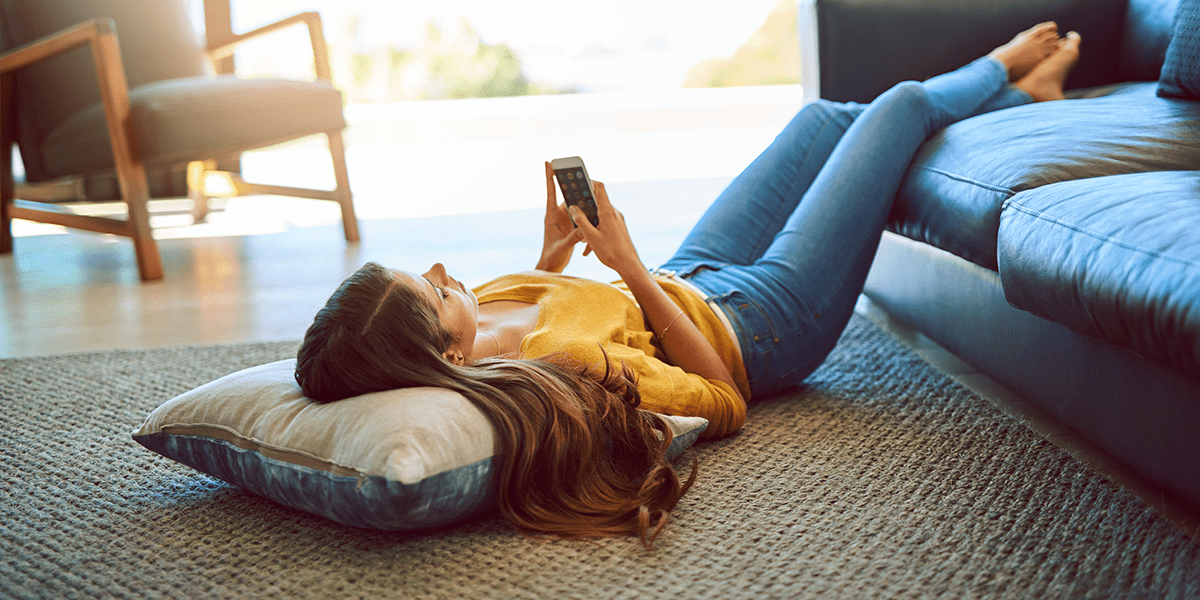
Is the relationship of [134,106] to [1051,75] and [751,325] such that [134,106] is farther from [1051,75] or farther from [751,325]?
[1051,75]

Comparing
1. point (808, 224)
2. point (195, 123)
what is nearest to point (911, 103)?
point (808, 224)

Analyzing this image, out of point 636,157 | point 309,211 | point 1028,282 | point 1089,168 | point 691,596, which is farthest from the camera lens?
point 636,157

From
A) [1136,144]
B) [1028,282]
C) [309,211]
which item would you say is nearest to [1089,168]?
[1136,144]

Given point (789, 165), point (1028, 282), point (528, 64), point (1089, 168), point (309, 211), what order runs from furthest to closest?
point (528, 64)
point (309, 211)
point (789, 165)
point (1089, 168)
point (1028, 282)

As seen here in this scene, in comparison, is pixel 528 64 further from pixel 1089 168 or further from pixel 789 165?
pixel 1089 168

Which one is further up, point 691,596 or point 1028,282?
point 1028,282

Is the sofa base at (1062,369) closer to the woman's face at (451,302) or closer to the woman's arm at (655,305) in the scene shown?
the woman's arm at (655,305)

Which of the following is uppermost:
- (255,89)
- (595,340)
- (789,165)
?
A: (255,89)

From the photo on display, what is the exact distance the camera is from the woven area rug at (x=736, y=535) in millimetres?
910

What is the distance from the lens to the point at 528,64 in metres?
5.56

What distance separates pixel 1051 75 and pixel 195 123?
7.11 feet

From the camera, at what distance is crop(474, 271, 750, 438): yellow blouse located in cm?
113

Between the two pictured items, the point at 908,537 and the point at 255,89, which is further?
the point at 255,89

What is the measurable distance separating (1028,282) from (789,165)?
1.93 feet
